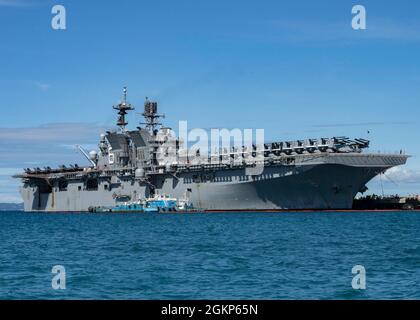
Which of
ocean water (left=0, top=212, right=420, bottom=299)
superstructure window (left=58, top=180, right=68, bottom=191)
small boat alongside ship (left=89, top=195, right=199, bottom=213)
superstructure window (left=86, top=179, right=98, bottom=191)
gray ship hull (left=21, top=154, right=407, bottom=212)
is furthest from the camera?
superstructure window (left=58, top=180, right=68, bottom=191)

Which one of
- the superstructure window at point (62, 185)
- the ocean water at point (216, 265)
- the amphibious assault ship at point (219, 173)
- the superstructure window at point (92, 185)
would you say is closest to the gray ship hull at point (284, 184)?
the amphibious assault ship at point (219, 173)

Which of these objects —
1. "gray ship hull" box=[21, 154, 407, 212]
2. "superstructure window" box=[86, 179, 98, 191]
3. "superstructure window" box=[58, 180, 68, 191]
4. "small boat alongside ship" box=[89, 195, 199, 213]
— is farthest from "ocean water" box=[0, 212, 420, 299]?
"superstructure window" box=[58, 180, 68, 191]

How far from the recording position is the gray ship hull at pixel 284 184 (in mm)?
63000

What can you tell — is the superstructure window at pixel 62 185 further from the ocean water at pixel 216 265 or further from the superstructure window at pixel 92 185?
the ocean water at pixel 216 265

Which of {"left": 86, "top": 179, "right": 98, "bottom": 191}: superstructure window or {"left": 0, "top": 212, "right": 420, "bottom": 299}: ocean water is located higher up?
{"left": 86, "top": 179, "right": 98, "bottom": 191}: superstructure window

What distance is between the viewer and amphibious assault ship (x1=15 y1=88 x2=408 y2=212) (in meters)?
63.9

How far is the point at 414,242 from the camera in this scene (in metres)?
33.4

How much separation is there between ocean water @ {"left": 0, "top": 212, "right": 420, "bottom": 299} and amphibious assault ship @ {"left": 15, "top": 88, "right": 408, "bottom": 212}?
82.8 ft

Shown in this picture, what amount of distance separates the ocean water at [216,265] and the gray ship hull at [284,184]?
954 inches

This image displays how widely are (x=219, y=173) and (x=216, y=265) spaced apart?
46.7 metres

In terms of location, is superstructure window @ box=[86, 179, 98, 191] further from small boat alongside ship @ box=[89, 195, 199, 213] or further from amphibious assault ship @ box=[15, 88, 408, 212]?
small boat alongside ship @ box=[89, 195, 199, 213]

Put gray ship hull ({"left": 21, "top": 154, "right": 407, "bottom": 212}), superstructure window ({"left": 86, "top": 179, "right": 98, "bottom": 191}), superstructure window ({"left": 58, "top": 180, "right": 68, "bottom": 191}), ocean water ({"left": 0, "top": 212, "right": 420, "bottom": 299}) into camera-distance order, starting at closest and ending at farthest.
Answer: ocean water ({"left": 0, "top": 212, "right": 420, "bottom": 299}), gray ship hull ({"left": 21, "top": 154, "right": 407, "bottom": 212}), superstructure window ({"left": 86, "top": 179, "right": 98, "bottom": 191}), superstructure window ({"left": 58, "top": 180, "right": 68, "bottom": 191})
